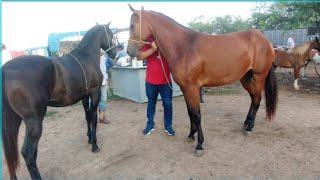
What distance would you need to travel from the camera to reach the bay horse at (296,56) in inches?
305

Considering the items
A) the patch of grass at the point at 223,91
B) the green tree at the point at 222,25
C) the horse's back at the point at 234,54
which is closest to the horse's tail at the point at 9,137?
the horse's back at the point at 234,54

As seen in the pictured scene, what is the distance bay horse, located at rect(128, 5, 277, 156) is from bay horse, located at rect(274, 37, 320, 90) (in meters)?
4.57

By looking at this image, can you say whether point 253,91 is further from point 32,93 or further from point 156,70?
point 32,93

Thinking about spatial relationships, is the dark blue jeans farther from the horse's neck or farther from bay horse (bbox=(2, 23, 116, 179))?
bay horse (bbox=(2, 23, 116, 179))

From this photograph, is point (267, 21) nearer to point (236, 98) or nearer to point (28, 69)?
point (236, 98)

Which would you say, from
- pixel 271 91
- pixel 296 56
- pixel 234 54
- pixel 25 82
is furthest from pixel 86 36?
pixel 296 56

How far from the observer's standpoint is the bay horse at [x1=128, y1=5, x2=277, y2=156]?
3.68 meters

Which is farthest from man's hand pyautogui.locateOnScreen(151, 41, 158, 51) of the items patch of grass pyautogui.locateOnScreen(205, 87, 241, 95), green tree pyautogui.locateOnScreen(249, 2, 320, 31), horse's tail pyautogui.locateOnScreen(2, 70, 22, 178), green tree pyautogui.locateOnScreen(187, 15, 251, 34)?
green tree pyautogui.locateOnScreen(187, 15, 251, 34)

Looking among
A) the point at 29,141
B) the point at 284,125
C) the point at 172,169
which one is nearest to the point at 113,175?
the point at 172,169

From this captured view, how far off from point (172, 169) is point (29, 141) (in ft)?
5.75

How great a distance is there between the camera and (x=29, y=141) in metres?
2.95

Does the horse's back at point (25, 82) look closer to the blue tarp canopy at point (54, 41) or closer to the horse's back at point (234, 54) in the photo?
the horse's back at point (234, 54)

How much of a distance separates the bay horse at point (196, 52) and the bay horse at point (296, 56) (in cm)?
457

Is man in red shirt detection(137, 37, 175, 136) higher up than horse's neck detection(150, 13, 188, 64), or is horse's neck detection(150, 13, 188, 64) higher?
horse's neck detection(150, 13, 188, 64)
